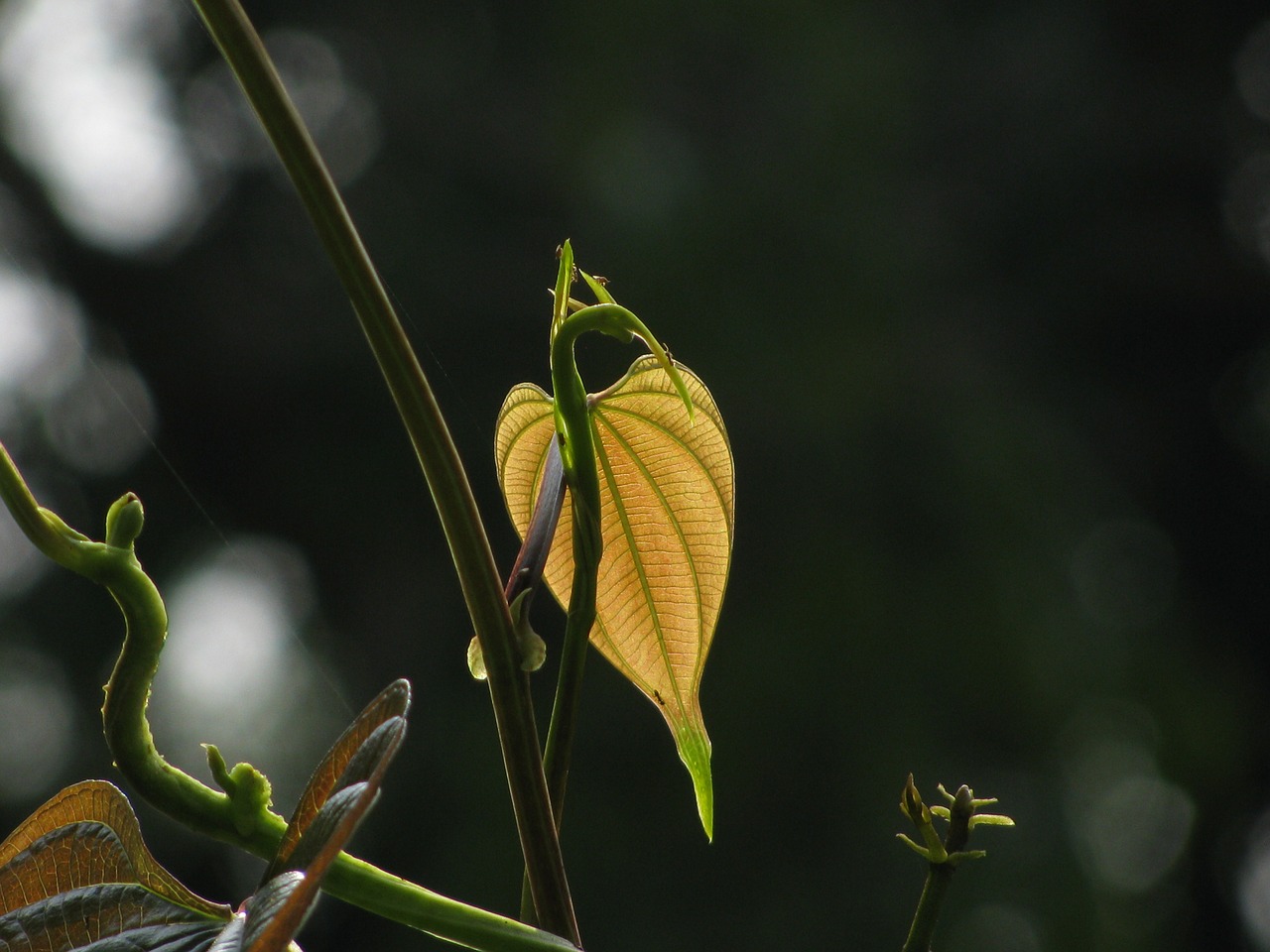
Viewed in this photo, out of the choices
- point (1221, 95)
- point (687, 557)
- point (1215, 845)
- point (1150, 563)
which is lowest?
point (1215, 845)

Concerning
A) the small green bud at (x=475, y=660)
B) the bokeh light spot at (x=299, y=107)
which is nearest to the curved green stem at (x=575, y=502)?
the small green bud at (x=475, y=660)

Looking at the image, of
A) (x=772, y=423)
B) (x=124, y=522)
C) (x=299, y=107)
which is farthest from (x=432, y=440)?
(x=299, y=107)

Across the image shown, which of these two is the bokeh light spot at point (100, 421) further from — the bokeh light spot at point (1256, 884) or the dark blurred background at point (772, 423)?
the bokeh light spot at point (1256, 884)

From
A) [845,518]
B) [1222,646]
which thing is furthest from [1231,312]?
[845,518]

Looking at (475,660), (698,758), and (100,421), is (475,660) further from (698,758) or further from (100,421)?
(100,421)

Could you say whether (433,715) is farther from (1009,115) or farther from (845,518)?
(1009,115)

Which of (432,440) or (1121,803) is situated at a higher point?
(432,440)

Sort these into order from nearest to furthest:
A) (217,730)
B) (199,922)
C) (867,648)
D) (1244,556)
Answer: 1. (199,922)
2. (217,730)
3. (867,648)
4. (1244,556)

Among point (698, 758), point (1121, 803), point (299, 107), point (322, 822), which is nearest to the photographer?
point (322, 822)
